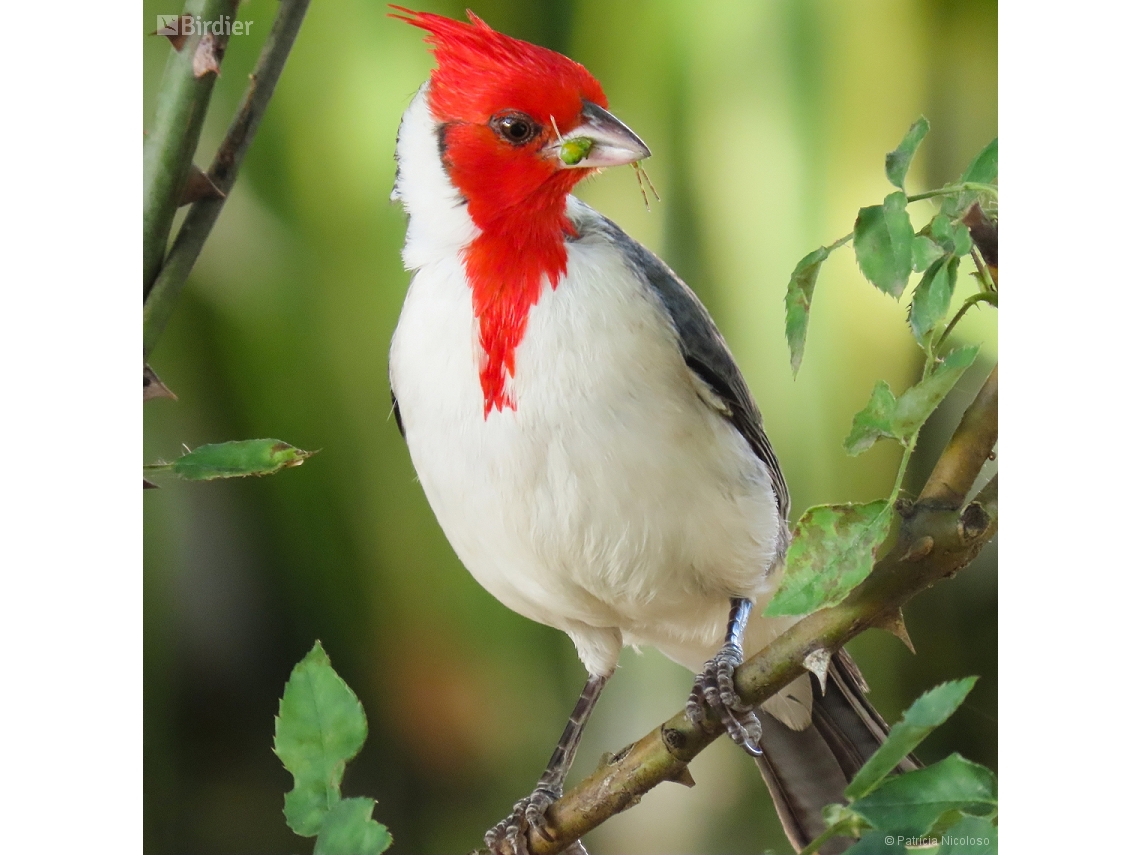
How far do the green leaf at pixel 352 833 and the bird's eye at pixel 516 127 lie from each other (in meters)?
0.64

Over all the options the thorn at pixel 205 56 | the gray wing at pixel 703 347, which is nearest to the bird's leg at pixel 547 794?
the gray wing at pixel 703 347

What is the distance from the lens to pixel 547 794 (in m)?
1.22

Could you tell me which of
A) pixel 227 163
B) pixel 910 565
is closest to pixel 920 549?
pixel 910 565

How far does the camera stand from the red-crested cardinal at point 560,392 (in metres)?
1.11

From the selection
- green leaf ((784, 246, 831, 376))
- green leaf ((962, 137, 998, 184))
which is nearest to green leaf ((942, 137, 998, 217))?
green leaf ((962, 137, 998, 184))

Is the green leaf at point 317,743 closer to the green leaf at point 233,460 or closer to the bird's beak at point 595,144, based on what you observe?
the green leaf at point 233,460

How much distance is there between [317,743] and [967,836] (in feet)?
1.92

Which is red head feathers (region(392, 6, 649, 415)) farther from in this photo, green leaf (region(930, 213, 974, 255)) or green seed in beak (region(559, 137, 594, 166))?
green leaf (region(930, 213, 974, 255))

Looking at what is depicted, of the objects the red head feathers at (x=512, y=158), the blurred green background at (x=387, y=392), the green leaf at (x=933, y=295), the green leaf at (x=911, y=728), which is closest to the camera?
the green leaf at (x=911, y=728)

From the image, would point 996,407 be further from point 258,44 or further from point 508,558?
point 258,44

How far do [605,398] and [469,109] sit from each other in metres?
0.32

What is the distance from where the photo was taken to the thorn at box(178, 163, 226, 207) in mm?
1249

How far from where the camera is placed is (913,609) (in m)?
Answer: 1.22

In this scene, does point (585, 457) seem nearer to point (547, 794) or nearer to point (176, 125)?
point (547, 794)
